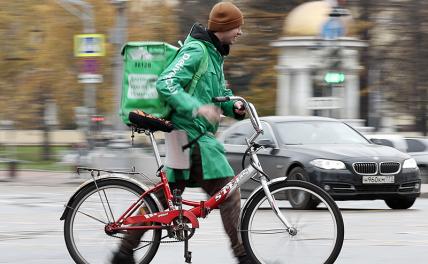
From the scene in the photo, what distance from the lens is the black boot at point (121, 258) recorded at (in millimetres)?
7133

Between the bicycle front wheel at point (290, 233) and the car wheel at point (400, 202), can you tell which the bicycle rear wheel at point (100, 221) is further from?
the car wheel at point (400, 202)

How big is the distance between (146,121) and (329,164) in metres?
8.13

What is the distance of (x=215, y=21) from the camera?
6.98 metres

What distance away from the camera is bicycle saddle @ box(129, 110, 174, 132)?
22.5 feet

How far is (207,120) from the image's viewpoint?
6.84 m

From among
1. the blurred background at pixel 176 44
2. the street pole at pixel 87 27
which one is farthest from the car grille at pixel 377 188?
the blurred background at pixel 176 44

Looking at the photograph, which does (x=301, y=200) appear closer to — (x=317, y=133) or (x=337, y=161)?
(x=337, y=161)

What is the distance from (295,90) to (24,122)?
13819 millimetres

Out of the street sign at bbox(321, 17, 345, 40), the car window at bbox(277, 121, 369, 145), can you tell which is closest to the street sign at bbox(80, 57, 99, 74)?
the street sign at bbox(321, 17, 345, 40)

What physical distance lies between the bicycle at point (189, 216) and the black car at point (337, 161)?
7.54 m

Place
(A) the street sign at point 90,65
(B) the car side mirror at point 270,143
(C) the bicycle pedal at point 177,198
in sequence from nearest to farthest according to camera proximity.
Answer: (C) the bicycle pedal at point 177,198
(B) the car side mirror at point 270,143
(A) the street sign at point 90,65

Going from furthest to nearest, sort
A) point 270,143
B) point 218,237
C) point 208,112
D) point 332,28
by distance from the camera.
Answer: point 332,28
point 270,143
point 218,237
point 208,112

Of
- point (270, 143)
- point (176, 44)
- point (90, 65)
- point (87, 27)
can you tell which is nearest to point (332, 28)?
point (90, 65)

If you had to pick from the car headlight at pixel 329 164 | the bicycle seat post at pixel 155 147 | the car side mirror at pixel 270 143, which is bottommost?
the car headlight at pixel 329 164
